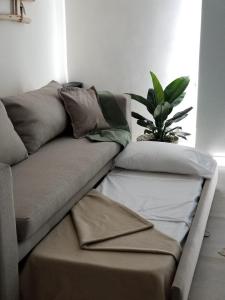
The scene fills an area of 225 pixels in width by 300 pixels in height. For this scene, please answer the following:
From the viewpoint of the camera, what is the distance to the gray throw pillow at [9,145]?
201 cm

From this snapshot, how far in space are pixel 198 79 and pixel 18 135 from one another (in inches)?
72.5

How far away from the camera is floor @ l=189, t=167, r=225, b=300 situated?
1.75m

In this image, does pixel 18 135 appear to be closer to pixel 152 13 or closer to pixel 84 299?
pixel 84 299

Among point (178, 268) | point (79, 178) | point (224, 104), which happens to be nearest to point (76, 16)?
point (224, 104)

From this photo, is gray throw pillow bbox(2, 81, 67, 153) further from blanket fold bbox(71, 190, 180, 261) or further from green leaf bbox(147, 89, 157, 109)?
green leaf bbox(147, 89, 157, 109)

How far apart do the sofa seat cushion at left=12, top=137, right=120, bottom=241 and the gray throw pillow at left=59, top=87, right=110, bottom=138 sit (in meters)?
0.12

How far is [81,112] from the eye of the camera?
276 centimetres

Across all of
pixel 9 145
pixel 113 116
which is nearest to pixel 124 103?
pixel 113 116

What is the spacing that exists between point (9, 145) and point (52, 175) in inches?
11.6

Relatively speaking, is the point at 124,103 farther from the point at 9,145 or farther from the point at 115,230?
the point at 115,230

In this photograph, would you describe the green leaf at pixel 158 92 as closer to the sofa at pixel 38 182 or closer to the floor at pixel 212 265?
the sofa at pixel 38 182

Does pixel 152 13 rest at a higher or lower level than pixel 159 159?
higher

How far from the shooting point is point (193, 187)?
229cm

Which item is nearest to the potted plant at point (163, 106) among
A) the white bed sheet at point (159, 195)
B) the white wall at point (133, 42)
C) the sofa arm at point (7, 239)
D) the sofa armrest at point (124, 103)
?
the sofa armrest at point (124, 103)
